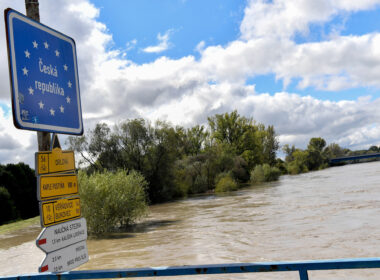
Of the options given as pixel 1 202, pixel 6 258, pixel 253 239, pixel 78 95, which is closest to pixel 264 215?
pixel 253 239

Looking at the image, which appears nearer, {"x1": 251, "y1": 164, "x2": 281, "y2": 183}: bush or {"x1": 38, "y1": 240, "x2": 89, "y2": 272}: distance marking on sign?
{"x1": 38, "y1": 240, "x2": 89, "y2": 272}: distance marking on sign

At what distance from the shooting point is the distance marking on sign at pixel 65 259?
3.35 m

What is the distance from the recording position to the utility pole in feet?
12.4

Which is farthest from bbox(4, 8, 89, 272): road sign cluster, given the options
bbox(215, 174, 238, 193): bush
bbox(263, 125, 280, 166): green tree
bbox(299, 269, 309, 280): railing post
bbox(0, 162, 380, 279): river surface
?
bbox(263, 125, 280, 166): green tree

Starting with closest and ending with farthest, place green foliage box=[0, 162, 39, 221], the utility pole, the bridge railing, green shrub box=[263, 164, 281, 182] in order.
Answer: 1. the bridge railing
2. the utility pole
3. green foliage box=[0, 162, 39, 221]
4. green shrub box=[263, 164, 281, 182]

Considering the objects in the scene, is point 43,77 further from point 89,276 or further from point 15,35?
point 89,276

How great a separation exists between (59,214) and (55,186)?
0.29 meters

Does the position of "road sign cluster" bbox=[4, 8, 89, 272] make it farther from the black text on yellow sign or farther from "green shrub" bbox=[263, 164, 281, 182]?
"green shrub" bbox=[263, 164, 281, 182]

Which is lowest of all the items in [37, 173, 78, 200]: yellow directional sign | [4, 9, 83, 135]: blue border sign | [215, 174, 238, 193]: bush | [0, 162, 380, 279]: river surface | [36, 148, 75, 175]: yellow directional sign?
[0, 162, 380, 279]: river surface

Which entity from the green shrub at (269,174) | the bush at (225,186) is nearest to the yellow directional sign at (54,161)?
the bush at (225,186)

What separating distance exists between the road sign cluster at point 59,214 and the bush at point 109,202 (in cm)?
1378

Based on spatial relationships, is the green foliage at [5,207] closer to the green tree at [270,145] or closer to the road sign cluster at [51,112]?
the road sign cluster at [51,112]

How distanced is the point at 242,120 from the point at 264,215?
149 ft

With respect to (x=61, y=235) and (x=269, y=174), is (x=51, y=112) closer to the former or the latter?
(x=61, y=235)
